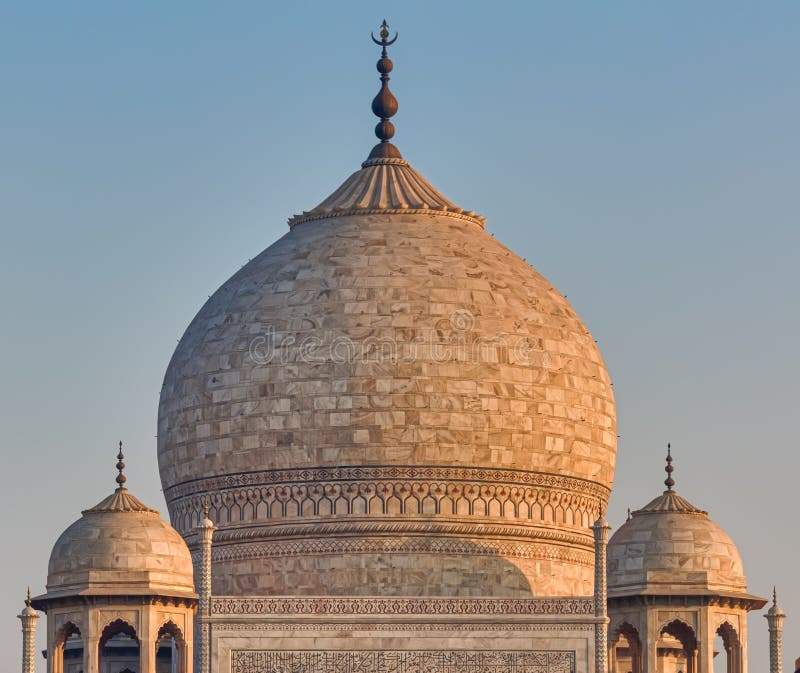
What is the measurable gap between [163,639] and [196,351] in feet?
15.7

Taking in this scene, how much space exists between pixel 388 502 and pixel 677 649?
4.86 metres

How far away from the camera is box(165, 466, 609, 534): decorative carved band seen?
141 feet

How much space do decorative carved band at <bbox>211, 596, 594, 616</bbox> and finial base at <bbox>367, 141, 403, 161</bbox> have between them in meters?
8.65

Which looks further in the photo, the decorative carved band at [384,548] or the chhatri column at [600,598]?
the decorative carved band at [384,548]

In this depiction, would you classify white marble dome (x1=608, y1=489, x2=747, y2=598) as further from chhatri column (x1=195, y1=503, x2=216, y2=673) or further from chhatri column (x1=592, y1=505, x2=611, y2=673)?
chhatri column (x1=195, y1=503, x2=216, y2=673)

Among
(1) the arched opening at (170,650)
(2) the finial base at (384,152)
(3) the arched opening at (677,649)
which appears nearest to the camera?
(1) the arched opening at (170,650)

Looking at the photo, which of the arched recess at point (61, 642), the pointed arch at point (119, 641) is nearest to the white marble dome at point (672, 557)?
the pointed arch at point (119, 641)

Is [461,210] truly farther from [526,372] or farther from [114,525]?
[114,525]

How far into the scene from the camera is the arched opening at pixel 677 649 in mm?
42031

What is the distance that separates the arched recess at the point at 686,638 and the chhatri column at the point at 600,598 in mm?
1036

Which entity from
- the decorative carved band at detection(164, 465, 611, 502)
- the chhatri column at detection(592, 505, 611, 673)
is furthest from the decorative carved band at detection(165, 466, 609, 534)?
the chhatri column at detection(592, 505, 611, 673)

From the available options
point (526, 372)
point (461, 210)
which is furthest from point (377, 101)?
point (526, 372)

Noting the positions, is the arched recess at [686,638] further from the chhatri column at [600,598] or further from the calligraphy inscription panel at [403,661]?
the calligraphy inscription panel at [403,661]

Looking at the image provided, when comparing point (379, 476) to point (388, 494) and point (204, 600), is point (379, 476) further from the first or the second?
point (204, 600)
